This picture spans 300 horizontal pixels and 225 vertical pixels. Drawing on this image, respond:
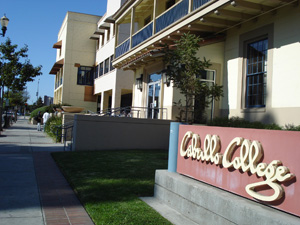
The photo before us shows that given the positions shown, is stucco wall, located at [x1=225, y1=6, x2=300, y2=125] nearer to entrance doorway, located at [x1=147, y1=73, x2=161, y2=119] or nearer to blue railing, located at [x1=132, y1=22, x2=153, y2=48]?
blue railing, located at [x1=132, y1=22, x2=153, y2=48]

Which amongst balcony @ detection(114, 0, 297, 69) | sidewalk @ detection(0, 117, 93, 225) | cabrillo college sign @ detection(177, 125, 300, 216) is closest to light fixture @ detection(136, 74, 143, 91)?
balcony @ detection(114, 0, 297, 69)

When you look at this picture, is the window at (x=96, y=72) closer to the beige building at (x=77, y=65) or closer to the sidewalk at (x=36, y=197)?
the beige building at (x=77, y=65)

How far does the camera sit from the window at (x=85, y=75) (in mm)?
→ 34719

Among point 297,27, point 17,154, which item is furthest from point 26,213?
point 297,27

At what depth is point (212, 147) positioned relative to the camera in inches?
188

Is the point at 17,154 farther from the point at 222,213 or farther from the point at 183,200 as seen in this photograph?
the point at 222,213

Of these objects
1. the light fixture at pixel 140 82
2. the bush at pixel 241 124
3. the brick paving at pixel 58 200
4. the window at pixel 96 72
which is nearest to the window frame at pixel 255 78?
the bush at pixel 241 124

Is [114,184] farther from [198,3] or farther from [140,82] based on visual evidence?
[140,82]

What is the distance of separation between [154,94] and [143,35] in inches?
122

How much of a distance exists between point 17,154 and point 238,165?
32.1 feet

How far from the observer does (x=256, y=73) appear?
11164mm

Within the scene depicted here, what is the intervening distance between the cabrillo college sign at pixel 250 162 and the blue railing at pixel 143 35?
1061 centimetres

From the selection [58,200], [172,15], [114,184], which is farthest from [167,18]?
[58,200]

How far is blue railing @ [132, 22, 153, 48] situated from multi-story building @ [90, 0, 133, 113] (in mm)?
7739
